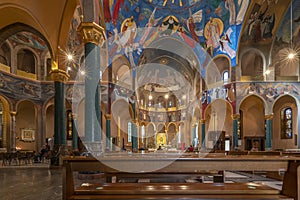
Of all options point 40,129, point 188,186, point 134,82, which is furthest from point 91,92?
point 134,82

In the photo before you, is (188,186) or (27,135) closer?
(188,186)

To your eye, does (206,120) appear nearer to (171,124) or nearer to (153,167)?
(171,124)

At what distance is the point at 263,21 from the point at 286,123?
854cm

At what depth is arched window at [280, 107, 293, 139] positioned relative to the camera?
1872 cm

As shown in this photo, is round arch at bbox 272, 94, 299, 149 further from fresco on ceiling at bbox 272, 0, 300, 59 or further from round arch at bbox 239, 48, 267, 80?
fresco on ceiling at bbox 272, 0, 300, 59

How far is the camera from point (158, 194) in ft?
9.71

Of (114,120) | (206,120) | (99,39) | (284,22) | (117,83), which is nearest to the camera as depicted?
(99,39)

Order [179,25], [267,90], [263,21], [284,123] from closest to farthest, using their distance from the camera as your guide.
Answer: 1. [263,21]
2. [267,90]
3. [284,123]
4. [179,25]

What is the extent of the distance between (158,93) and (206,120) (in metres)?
15.9

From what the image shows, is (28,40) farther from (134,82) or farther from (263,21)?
(263,21)

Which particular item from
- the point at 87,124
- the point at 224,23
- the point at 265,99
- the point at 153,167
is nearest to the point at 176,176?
the point at 153,167

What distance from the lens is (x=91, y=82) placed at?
713 centimetres

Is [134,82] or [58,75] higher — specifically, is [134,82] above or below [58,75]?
above

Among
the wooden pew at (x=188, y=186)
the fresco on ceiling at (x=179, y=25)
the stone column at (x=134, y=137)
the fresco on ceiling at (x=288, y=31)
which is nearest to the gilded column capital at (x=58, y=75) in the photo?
the fresco on ceiling at (x=179, y=25)
